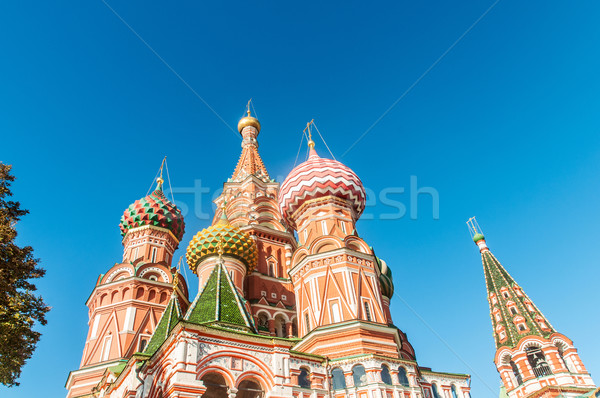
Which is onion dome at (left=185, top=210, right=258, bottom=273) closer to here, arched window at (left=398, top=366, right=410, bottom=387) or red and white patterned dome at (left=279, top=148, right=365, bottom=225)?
red and white patterned dome at (left=279, top=148, right=365, bottom=225)

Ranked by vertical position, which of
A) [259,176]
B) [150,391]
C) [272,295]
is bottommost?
[150,391]

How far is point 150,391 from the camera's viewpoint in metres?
10.4

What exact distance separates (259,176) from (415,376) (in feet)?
59.8

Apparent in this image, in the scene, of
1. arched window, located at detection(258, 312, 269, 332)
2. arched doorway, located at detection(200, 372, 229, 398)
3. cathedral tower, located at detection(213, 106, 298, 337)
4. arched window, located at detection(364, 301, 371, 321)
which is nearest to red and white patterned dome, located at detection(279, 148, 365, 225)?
cathedral tower, located at detection(213, 106, 298, 337)

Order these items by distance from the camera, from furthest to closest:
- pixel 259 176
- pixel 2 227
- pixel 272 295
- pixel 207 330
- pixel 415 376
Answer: pixel 259 176
pixel 272 295
pixel 415 376
pixel 207 330
pixel 2 227

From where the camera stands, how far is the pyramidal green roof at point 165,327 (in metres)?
12.3

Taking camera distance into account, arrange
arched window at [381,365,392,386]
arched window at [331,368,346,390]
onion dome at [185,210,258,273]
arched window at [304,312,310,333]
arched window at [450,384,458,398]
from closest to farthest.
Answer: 1. arched window at [331,368,346,390]
2. arched window at [381,365,392,386]
3. arched window at [450,384,458,398]
4. arched window at [304,312,310,333]
5. onion dome at [185,210,258,273]

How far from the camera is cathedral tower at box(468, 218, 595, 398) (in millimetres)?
25344

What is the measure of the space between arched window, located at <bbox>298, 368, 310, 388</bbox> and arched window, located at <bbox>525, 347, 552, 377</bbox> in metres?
19.8

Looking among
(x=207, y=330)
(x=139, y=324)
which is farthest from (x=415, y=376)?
(x=139, y=324)

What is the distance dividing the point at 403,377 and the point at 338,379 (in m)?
1.98

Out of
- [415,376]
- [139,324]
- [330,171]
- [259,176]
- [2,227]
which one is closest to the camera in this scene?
[2,227]

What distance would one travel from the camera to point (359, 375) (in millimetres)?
13219

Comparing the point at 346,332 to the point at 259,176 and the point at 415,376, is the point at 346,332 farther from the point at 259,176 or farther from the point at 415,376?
the point at 259,176
